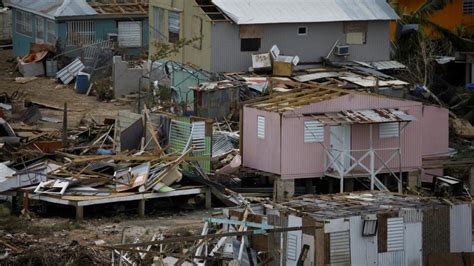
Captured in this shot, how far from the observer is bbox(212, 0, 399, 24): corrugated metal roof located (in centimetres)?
4916

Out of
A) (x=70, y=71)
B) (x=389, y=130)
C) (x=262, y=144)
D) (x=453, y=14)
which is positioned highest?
(x=453, y=14)

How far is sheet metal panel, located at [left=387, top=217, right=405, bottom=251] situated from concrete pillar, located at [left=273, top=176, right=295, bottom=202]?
642 cm

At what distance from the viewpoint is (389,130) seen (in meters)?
39.5

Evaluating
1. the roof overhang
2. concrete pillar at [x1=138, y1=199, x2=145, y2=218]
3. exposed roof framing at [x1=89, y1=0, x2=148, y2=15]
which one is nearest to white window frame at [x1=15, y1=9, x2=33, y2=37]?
exposed roof framing at [x1=89, y1=0, x2=148, y2=15]

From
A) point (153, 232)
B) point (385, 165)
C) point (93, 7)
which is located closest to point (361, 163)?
point (385, 165)

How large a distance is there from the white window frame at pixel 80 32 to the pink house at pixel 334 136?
1867cm

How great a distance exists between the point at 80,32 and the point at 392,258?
28.2m

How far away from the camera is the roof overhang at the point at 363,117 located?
1521 inches

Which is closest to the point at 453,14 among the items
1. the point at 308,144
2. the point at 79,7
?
the point at 79,7

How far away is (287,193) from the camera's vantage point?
38312 mm

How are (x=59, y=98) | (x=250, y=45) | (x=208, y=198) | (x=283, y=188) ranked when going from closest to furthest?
(x=208, y=198), (x=283, y=188), (x=250, y=45), (x=59, y=98)

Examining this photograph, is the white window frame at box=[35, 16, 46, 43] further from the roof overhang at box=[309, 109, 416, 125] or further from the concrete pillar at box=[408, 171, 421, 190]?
the concrete pillar at box=[408, 171, 421, 190]

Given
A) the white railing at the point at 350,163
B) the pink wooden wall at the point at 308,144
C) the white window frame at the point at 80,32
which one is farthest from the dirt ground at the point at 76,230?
the white window frame at the point at 80,32

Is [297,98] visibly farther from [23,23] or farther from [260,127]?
[23,23]
